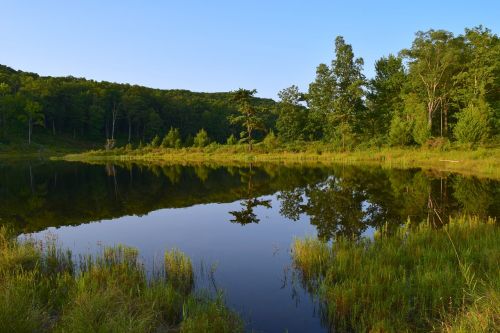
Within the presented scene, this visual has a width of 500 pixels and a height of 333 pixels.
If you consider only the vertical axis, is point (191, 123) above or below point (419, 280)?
above

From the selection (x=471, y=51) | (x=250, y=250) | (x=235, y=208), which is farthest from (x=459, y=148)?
(x=250, y=250)

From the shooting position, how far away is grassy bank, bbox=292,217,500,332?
585cm

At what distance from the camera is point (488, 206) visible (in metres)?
17.4

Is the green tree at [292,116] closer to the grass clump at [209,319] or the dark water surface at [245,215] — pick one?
the dark water surface at [245,215]

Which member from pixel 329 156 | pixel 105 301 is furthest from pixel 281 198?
pixel 329 156

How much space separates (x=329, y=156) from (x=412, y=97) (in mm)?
21310

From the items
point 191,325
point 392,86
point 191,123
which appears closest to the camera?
point 191,325

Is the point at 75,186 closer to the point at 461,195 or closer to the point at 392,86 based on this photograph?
the point at 461,195

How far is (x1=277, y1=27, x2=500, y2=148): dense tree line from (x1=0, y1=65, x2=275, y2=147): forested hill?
3535cm

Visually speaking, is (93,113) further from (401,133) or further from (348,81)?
(401,133)

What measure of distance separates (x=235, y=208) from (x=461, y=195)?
1318cm

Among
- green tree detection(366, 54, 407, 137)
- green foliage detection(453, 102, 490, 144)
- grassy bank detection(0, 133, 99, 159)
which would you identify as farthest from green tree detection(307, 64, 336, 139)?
grassy bank detection(0, 133, 99, 159)

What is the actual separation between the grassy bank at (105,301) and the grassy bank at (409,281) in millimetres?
2285

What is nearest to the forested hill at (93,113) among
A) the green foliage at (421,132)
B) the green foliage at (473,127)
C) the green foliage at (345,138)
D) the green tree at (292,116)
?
the green tree at (292,116)
